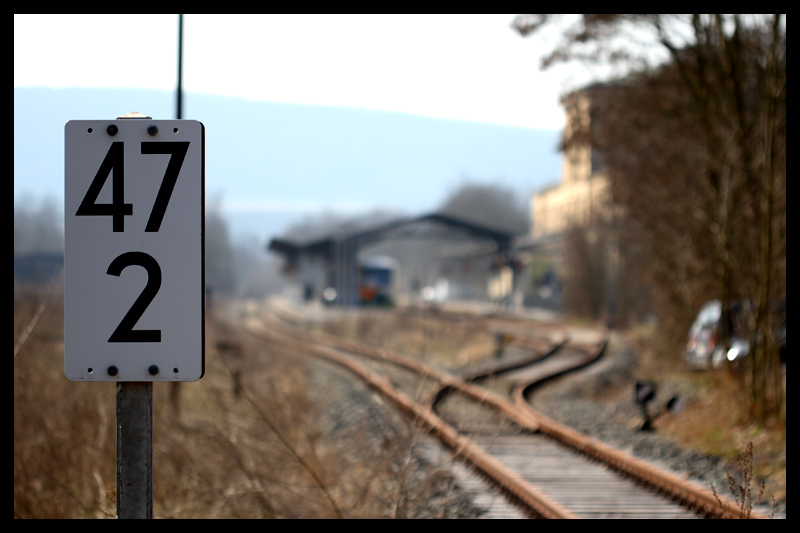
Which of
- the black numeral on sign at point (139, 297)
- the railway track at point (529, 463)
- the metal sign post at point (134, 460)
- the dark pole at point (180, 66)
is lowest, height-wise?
the railway track at point (529, 463)

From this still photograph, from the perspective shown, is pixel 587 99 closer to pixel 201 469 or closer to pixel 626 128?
pixel 626 128

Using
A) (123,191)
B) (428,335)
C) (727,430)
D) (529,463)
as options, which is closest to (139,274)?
(123,191)

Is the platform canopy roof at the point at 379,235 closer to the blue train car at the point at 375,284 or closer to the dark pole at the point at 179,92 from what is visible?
the blue train car at the point at 375,284

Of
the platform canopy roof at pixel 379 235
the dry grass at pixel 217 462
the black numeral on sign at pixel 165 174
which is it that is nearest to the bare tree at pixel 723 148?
the dry grass at pixel 217 462

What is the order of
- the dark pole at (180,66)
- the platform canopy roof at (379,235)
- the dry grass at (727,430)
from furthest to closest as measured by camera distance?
the platform canopy roof at (379,235) < the dark pole at (180,66) < the dry grass at (727,430)

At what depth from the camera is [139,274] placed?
8.96ft

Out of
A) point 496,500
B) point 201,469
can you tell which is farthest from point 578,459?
point 201,469

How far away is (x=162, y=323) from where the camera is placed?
2.74 m

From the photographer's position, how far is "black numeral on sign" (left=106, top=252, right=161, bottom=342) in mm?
2729

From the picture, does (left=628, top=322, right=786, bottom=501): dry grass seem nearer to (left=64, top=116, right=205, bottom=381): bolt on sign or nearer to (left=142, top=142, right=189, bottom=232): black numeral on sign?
(left=64, top=116, right=205, bottom=381): bolt on sign

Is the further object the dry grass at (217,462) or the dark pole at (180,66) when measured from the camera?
the dark pole at (180,66)

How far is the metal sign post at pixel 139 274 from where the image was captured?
2.72m

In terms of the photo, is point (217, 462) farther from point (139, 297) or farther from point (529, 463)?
point (139, 297)

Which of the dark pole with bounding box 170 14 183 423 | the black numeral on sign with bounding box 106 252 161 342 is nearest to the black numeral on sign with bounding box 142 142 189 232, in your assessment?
the black numeral on sign with bounding box 106 252 161 342
